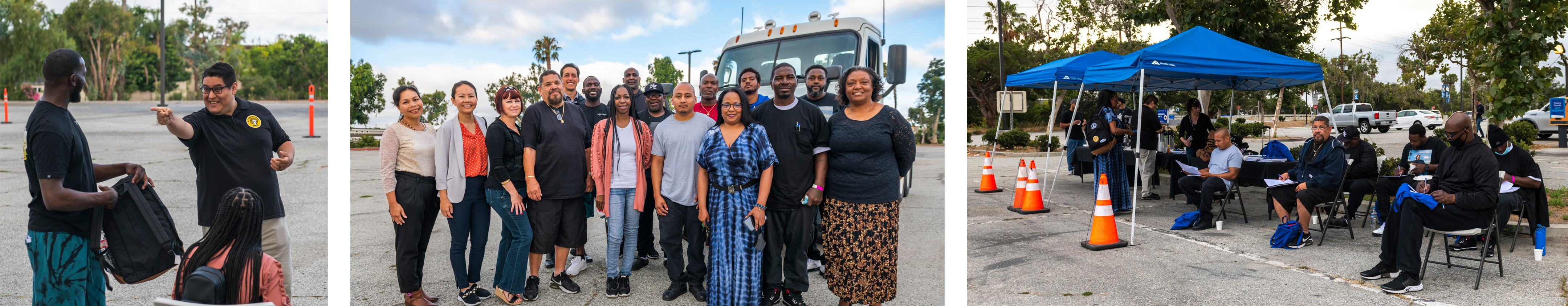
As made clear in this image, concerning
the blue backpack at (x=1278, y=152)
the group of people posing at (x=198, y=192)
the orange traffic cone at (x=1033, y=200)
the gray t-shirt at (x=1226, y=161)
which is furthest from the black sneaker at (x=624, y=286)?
the blue backpack at (x=1278, y=152)

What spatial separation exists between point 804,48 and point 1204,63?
3.69 metres

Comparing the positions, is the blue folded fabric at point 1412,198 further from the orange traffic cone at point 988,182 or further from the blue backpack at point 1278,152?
the orange traffic cone at point 988,182

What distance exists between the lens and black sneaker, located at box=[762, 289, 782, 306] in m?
4.02

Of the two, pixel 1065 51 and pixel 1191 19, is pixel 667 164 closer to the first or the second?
pixel 1191 19

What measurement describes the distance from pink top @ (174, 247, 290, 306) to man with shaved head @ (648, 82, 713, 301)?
1641 millimetres

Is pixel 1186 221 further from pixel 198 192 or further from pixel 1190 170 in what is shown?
pixel 198 192

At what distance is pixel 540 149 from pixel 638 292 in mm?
989

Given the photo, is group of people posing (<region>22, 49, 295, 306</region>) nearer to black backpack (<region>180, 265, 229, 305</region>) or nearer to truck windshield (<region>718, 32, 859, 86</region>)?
black backpack (<region>180, 265, 229, 305</region>)

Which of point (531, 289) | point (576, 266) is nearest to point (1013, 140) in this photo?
point (576, 266)

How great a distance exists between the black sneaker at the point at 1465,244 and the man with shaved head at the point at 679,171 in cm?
531

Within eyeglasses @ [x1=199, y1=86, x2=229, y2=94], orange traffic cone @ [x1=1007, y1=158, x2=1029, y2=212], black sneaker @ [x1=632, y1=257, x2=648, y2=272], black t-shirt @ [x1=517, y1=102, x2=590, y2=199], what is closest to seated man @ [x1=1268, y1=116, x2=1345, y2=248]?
orange traffic cone @ [x1=1007, y1=158, x2=1029, y2=212]

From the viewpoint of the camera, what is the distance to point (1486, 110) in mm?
7594

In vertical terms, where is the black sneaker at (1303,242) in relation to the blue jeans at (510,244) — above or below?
below

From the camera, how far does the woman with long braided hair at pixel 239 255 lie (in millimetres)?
2703
